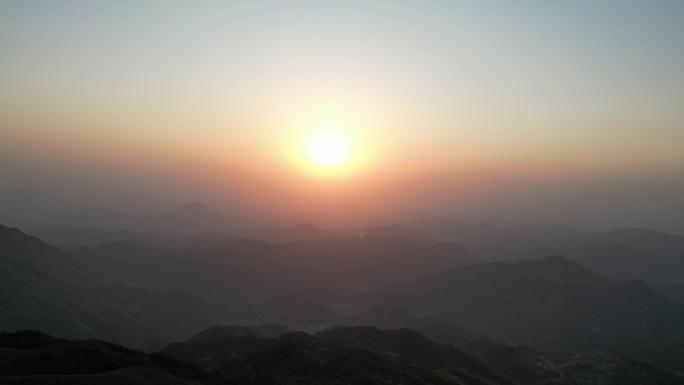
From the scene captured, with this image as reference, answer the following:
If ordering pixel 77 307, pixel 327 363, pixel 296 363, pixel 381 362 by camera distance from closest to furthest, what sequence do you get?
pixel 327 363 → pixel 296 363 → pixel 381 362 → pixel 77 307

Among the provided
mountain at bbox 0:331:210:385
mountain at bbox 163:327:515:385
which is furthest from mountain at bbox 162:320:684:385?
mountain at bbox 0:331:210:385

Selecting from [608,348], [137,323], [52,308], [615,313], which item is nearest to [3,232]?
[52,308]

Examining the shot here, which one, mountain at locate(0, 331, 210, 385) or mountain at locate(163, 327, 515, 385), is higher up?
mountain at locate(0, 331, 210, 385)

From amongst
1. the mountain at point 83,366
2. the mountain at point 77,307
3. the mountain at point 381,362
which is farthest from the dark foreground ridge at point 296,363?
the mountain at point 77,307

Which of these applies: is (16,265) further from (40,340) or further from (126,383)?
(126,383)

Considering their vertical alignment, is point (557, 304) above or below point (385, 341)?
below

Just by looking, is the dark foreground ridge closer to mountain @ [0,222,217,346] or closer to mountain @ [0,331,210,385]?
mountain @ [0,331,210,385]

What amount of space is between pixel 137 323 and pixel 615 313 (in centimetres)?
21581

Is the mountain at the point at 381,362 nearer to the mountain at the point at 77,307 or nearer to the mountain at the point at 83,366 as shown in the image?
the mountain at the point at 83,366

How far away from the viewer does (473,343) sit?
5138 inches

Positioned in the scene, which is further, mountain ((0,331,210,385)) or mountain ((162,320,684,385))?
mountain ((162,320,684,385))

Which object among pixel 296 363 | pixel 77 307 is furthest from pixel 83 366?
pixel 77 307

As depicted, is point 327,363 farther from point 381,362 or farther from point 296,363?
point 381,362

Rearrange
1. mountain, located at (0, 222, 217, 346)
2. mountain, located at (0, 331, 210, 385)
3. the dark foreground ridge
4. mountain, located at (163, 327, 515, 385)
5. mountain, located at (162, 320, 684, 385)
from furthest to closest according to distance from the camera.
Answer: mountain, located at (0, 222, 217, 346) → mountain, located at (162, 320, 684, 385) → mountain, located at (163, 327, 515, 385) → the dark foreground ridge → mountain, located at (0, 331, 210, 385)
